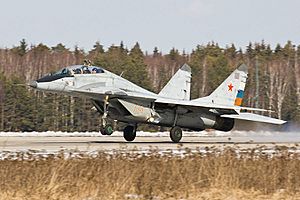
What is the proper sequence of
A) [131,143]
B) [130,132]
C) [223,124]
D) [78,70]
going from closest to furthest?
[78,70], [131,143], [130,132], [223,124]

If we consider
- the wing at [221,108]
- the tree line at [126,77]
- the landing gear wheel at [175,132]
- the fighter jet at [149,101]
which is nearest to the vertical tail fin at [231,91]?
the fighter jet at [149,101]

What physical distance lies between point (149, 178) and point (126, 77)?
51.2 metres

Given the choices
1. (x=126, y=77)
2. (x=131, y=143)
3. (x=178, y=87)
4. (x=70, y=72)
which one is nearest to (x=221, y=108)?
(x=178, y=87)

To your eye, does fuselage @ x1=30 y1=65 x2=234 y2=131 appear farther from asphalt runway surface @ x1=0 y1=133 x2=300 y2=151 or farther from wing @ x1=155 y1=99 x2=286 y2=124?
asphalt runway surface @ x1=0 y1=133 x2=300 y2=151

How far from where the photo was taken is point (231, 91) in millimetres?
25984

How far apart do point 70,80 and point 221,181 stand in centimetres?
1261

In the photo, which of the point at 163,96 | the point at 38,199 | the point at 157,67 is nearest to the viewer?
the point at 38,199

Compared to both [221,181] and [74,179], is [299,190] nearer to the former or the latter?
[221,181]

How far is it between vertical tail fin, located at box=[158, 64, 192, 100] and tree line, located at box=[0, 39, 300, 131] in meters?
10.5

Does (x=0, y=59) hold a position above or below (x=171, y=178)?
above

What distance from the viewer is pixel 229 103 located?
25875 millimetres

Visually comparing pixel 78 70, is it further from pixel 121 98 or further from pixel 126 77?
pixel 126 77

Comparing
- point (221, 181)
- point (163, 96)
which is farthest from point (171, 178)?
point (163, 96)

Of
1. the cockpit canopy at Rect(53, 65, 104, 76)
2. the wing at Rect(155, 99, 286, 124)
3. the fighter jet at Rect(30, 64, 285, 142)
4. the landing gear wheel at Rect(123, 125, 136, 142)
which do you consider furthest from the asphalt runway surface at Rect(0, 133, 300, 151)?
the cockpit canopy at Rect(53, 65, 104, 76)
